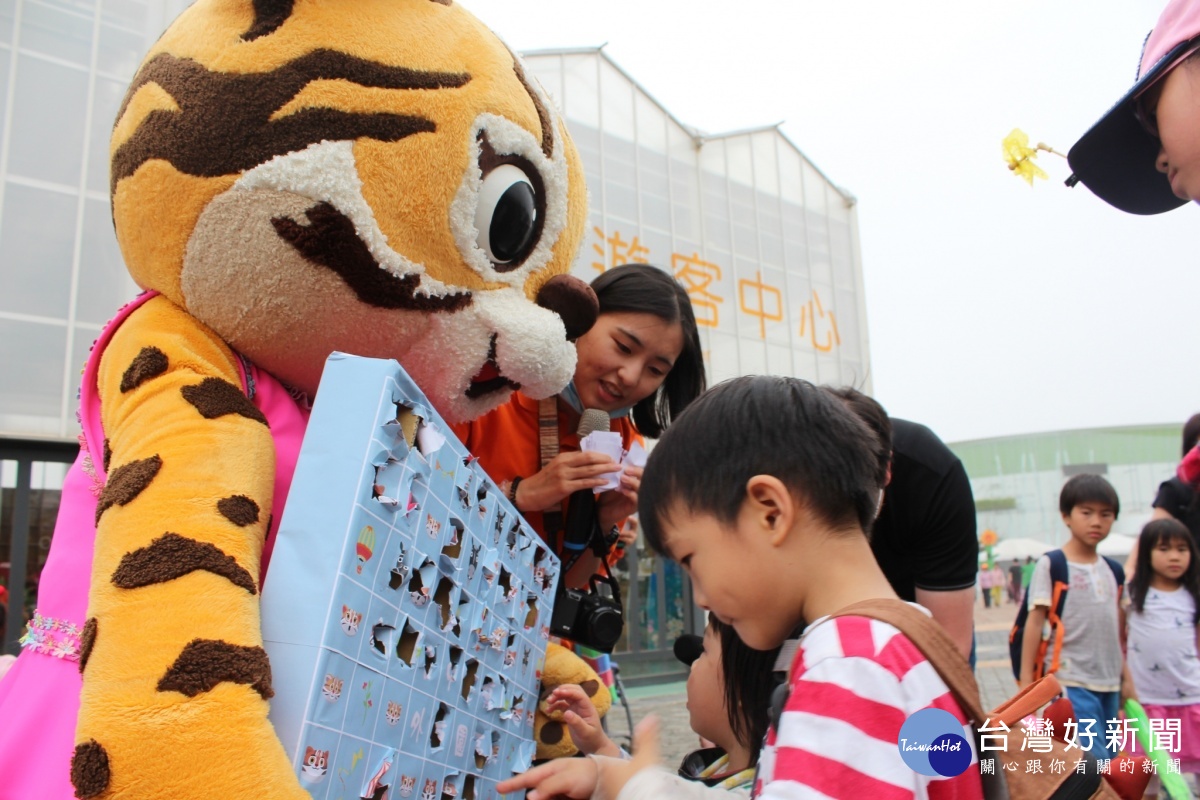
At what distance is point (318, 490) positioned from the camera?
94cm

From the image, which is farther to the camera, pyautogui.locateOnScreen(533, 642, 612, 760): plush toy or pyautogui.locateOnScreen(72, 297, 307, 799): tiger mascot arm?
pyautogui.locateOnScreen(533, 642, 612, 760): plush toy

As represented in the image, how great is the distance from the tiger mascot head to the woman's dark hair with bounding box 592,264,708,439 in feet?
2.46

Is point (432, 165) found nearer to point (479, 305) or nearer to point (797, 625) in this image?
point (479, 305)

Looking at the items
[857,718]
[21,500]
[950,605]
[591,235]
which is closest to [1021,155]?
[950,605]

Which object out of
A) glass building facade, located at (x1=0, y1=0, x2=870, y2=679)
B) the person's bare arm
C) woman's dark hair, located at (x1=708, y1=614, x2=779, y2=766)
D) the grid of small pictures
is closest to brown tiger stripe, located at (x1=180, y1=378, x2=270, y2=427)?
the grid of small pictures

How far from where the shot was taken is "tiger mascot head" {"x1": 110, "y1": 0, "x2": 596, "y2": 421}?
1.23 m

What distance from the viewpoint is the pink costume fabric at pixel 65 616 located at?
1.03 meters

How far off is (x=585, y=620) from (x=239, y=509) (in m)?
0.94

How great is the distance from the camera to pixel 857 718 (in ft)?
2.93

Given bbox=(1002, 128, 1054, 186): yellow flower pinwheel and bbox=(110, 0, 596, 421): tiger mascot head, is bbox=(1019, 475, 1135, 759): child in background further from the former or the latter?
bbox=(110, 0, 596, 421): tiger mascot head

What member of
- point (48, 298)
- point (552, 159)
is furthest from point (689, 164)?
point (552, 159)

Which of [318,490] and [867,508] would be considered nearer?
[318,490]

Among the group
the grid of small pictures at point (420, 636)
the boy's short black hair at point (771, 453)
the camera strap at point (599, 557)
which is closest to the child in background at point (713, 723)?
the grid of small pictures at point (420, 636)

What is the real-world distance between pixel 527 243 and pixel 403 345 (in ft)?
0.93
